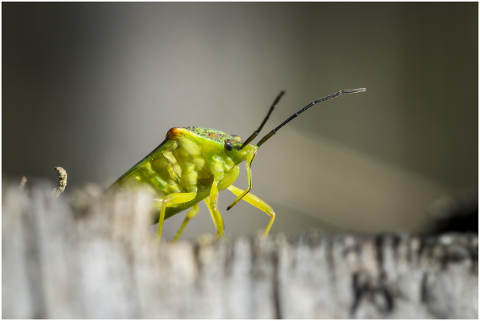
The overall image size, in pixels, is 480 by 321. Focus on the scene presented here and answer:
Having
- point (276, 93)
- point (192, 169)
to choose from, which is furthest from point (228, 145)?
point (276, 93)

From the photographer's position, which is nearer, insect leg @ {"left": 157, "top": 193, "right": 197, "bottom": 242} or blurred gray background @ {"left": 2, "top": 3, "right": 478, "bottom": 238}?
insect leg @ {"left": 157, "top": 193, "right": 197, "bottom": 242}

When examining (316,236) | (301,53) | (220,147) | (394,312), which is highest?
(301,53)

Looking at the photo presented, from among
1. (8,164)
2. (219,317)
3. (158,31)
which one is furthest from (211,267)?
(158,31)

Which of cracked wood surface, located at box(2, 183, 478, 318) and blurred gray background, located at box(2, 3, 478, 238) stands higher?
blurred gray background, located at box(2, 3, 478, 238)

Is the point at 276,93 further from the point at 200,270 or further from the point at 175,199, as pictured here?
the point at 200,270

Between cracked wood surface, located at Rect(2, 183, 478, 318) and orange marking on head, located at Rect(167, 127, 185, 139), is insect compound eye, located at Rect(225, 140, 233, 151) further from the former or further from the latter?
cracked wood surface, located at Rect(2, 183, 478, 318)

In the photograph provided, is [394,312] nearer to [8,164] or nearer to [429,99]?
[8,164]

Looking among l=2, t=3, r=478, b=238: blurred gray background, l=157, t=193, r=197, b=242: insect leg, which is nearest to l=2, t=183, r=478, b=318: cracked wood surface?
l=157, t=193, r=197, b=242: insect leg
